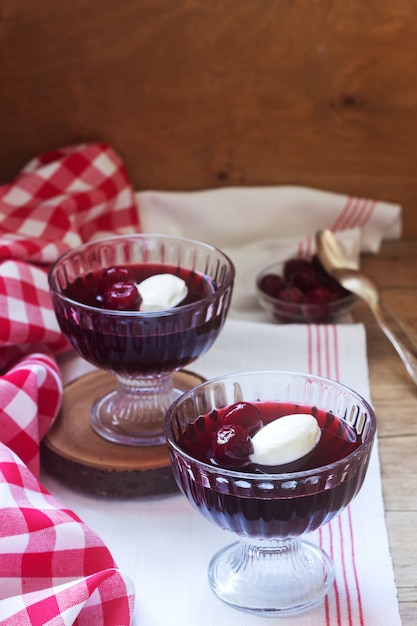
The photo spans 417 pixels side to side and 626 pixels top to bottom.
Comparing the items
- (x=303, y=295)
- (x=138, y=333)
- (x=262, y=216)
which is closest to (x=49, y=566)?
(x=138, y=333)

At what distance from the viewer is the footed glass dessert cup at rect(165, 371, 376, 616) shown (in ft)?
2.35

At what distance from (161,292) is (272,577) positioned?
0.31 metres

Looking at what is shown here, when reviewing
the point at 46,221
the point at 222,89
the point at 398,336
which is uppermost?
the point at 222,89

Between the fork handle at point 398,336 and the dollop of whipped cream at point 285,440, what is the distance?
1.26 feet

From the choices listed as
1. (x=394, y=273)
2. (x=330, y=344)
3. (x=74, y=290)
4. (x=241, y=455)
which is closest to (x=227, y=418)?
(x=241, y=455)

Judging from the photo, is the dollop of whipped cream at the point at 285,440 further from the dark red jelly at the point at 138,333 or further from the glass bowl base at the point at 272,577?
the dark red jelly at the point at 138,333

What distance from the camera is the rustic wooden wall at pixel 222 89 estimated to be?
4.38 ft

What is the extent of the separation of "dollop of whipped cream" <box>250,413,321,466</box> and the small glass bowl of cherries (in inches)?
18.8

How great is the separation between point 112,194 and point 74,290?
0.38 m

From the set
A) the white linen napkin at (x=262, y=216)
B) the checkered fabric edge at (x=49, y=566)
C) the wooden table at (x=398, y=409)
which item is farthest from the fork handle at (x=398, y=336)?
the checkered fabric edge at (x=49, y=566)

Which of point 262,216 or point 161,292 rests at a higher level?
point 161,292

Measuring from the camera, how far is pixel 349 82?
4.53 ft

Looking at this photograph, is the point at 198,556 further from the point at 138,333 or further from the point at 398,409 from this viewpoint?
the point at 398,409

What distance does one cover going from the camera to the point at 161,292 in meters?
0.96
